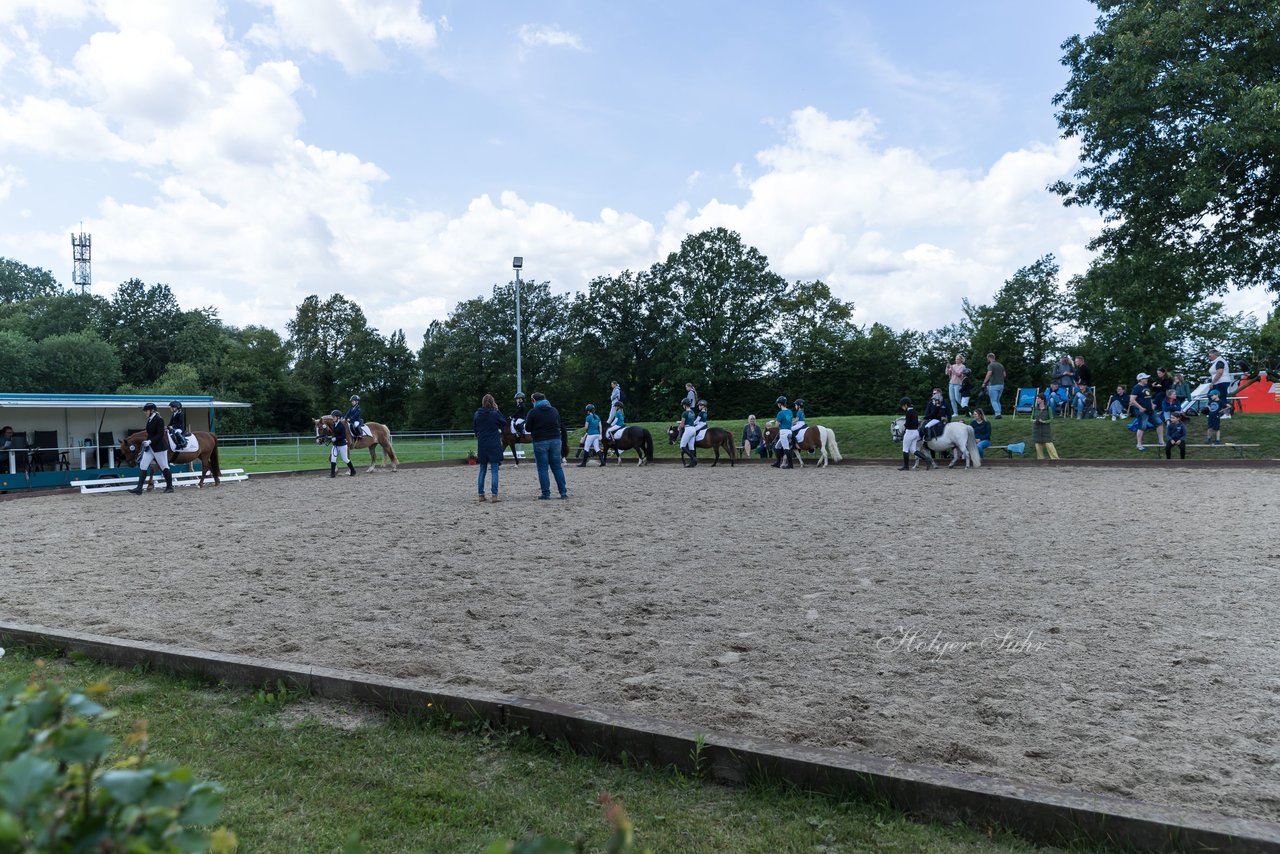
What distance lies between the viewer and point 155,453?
60.2ft

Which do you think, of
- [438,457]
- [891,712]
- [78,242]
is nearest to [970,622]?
[891,712]

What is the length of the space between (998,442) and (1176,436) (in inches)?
200

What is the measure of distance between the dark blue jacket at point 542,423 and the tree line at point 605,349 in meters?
33.0

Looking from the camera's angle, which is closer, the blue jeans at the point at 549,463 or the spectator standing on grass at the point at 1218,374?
the blue jeans at the point at 549,463

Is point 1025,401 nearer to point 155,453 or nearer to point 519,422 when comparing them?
point 519,422

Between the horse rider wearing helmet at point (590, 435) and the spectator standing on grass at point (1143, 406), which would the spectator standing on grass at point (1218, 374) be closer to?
the spectator standing on grass at point (1143, 406)

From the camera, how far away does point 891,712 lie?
4.24 m

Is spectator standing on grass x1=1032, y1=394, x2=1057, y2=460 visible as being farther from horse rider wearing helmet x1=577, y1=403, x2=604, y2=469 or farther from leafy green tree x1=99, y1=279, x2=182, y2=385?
leafy green tree x1=99, y1=279, x2=182, y2=385

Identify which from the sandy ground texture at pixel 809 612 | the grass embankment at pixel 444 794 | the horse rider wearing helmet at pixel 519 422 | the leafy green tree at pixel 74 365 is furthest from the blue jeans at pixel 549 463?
the leafy green tree at pixel 74 365

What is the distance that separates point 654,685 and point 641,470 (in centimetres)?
1888

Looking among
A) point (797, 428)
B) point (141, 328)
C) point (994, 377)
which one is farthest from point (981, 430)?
point (141, 328)

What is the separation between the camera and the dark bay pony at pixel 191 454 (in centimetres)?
1956

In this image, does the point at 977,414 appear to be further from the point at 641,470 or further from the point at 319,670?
the point at 319,670

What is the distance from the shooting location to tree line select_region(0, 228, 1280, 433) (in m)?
48.4
